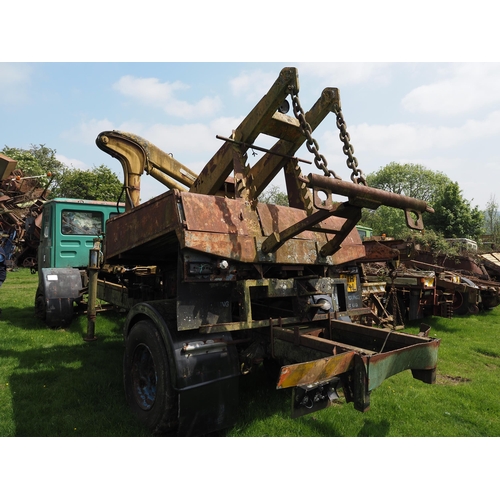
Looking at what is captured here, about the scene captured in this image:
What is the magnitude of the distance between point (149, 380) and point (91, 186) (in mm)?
29721

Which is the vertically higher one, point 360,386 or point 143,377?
point 360,386

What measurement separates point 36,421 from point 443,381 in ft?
15.4

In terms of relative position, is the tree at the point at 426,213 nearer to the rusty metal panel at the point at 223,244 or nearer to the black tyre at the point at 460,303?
the black tyre at the point at 460,303

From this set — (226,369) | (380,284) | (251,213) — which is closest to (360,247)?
(251,213)

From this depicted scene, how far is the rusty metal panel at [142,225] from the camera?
3043mm

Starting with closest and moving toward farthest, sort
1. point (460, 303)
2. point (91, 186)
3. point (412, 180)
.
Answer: point (460, 303)
point (91, 186)
point (412, 180)

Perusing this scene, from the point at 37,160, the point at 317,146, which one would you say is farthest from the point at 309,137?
the point at 37,160

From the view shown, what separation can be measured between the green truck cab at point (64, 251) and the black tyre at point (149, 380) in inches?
141

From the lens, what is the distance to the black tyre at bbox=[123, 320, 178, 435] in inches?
120

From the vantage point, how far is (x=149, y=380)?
3600mm

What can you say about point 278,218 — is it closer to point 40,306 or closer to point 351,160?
point 351,160

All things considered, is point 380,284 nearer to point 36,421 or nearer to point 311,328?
point 311,328

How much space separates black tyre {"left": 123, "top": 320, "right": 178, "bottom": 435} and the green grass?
168 mm

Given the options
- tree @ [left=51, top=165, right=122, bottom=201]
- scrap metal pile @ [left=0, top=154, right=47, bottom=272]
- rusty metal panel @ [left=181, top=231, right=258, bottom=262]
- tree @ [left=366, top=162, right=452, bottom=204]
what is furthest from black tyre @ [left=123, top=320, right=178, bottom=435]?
tree @ [left=366, top=162, right=452, bottom=204]
